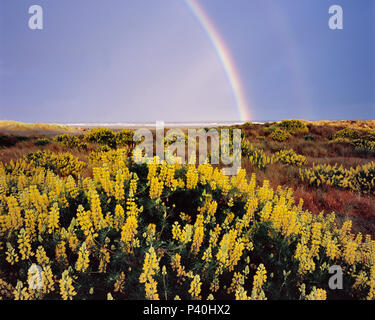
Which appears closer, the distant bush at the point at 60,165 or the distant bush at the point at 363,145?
the distant bush at the point at 60,165

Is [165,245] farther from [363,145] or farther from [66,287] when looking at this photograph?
[363,145]

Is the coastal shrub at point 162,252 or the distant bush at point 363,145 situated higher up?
the distant bush at point 363,145

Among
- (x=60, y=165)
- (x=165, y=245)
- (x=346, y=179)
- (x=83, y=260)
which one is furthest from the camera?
(x=60, y=165)

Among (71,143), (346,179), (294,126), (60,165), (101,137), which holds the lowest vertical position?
(346,179)

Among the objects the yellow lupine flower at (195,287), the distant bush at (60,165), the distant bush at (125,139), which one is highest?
the distant bush at (125,139)

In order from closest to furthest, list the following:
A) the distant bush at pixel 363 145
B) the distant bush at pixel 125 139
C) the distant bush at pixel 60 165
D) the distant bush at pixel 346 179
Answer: the distant bush at pixel 346 179 < the distant bush at pixel 60 165 < the distant bush at pixel 363 145 < the distant bush at pixel 125 139

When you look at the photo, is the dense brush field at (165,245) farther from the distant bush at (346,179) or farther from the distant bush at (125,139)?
the distant bush at (125,139)

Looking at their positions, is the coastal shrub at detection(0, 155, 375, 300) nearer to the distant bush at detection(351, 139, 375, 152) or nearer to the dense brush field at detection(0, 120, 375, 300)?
the dense brush field at detection(0, 120, 375, 300)

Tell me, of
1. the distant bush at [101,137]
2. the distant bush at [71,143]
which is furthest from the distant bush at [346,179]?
the distant bush at [101,137]

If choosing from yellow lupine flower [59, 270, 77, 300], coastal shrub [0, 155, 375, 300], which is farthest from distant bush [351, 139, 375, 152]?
yellow lupine flower [59, 270, 77, 300]

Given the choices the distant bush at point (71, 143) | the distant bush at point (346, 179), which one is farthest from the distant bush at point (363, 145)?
the distant bush at point (71, 143)

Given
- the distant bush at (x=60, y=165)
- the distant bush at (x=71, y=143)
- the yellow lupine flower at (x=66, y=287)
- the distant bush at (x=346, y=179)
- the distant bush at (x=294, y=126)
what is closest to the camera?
the yellow lupine flower at (x=66, y=287)

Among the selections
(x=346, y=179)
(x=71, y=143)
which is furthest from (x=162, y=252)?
(x=71, y=143)
